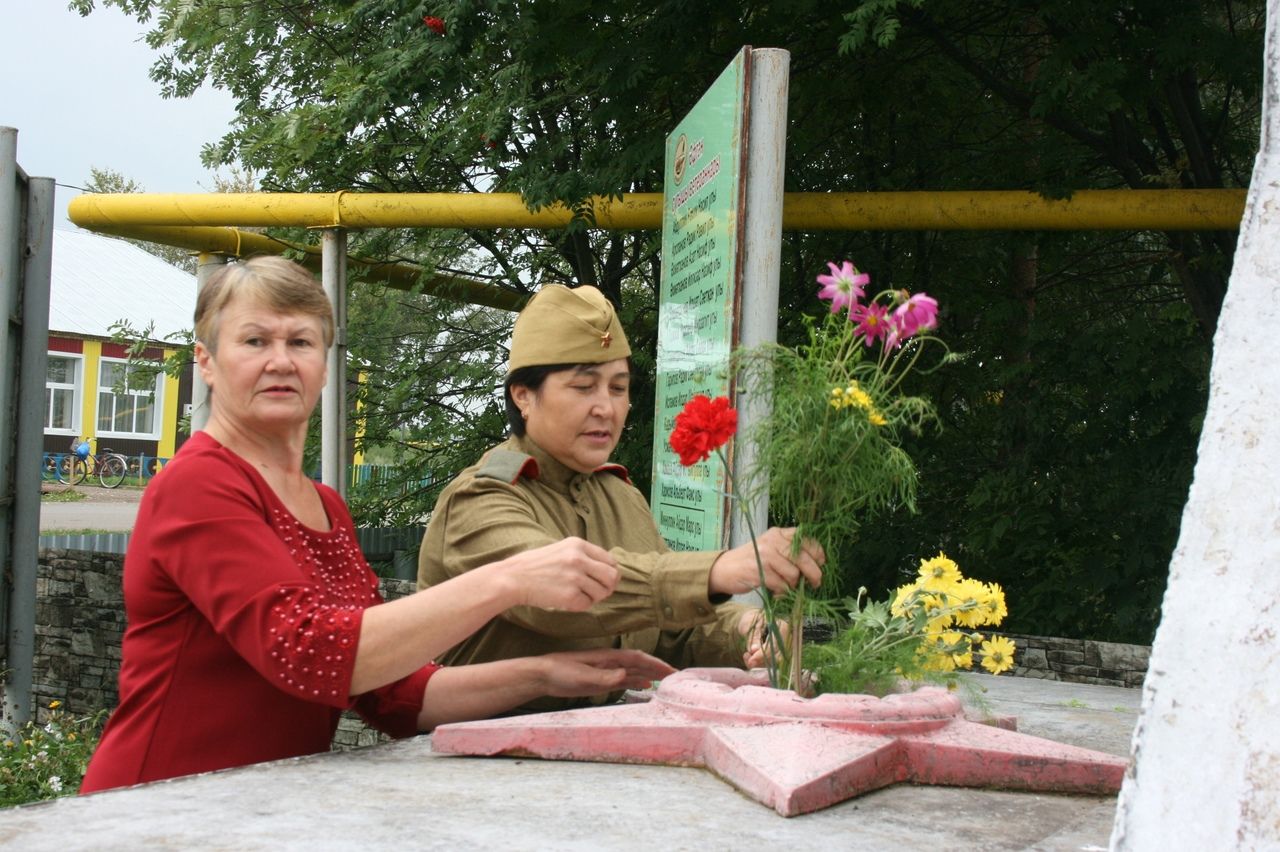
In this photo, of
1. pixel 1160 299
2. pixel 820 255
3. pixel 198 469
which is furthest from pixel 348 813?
pixel 1160 299

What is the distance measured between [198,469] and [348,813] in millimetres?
566

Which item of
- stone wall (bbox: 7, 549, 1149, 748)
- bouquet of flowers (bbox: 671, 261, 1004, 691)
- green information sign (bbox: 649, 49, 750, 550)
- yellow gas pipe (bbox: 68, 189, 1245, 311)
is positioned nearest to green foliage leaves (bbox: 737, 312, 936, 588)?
bouquet of flowers (bbox: 671, 261, 1004, 691)

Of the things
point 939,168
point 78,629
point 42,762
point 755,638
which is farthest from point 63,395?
point 755,638

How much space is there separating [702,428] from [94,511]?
25068 mm

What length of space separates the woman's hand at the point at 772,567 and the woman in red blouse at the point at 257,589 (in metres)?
0.24

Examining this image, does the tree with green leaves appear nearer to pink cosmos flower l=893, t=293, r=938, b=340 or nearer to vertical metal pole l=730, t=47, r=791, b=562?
vertical metal pole l=730, t=47, r=791, b=562

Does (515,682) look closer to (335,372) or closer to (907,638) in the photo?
(907,638)

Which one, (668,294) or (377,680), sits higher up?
(668,294)

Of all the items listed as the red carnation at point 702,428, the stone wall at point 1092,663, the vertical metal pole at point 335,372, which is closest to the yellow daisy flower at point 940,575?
the red carnation at point 702,428

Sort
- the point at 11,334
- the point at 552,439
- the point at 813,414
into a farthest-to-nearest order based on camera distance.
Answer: the point at 11,334 < the point at 552,439 < the point at 813,414

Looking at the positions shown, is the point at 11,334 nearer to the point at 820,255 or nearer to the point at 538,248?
the point at 538,248

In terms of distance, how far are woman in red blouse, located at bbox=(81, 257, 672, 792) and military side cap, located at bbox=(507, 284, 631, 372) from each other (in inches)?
19.4

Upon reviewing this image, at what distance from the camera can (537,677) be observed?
2.45 meters

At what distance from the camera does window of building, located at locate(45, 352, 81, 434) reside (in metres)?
35.3
